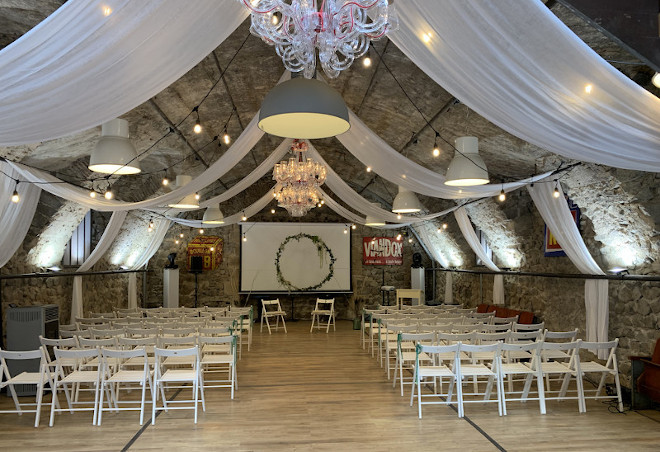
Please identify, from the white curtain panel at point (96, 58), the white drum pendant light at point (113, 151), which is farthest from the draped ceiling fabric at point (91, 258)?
the white curtain panel at point (96, 58)

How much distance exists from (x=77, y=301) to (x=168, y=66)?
6986 mm

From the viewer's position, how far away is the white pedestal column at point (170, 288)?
47.2 ft

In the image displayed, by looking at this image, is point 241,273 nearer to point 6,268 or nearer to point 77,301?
point 77,301

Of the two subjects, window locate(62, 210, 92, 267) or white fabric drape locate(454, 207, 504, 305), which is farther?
white fabric drape locate(454, 207, 504, 305)

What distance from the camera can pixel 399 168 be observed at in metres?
6.84

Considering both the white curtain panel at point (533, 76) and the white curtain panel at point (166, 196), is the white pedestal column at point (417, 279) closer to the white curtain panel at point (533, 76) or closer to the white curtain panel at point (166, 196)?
the white curtain panel at point (166, 196)

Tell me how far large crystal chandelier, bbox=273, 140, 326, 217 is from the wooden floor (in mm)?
3189

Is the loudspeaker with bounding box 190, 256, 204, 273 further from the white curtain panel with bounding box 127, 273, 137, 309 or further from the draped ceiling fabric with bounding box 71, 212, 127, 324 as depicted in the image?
the draped ceiling fabric with bounding box 71, 212, 127, 324

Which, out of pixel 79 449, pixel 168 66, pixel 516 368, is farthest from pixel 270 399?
pixel 168 66

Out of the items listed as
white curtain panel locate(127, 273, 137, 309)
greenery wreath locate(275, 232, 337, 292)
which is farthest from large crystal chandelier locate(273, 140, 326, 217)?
greenery wreath locate(275, 232, 337, 292)

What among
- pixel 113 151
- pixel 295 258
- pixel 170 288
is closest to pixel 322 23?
pixel 113 151

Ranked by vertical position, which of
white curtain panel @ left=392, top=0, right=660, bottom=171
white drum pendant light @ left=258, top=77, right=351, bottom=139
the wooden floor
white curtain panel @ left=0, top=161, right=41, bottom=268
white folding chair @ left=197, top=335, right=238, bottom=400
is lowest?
the wooden floor

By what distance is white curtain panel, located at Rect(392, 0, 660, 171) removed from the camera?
3037mm

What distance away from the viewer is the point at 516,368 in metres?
5.80
